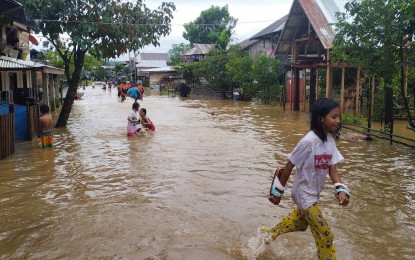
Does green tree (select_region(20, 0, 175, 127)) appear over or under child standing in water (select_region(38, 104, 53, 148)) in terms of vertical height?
over

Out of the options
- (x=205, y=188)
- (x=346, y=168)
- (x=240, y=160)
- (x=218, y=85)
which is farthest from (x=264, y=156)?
(x=218, y=85)

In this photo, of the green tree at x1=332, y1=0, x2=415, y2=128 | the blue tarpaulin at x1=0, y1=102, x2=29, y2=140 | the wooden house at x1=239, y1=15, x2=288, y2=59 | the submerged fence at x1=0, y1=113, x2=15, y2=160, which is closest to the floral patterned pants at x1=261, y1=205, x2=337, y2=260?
the green tree at x1=332, y1=0, x2=415, y2=128

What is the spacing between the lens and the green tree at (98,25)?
13.6 m

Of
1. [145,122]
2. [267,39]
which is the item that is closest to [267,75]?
[267,39]

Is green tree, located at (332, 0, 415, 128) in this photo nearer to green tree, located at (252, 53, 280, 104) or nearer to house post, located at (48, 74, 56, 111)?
green tree, located at (252, 53, 280, 104)

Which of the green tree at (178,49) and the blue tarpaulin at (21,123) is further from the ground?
the green tree at (178,49)

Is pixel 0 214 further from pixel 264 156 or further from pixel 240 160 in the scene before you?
pixel 264 156

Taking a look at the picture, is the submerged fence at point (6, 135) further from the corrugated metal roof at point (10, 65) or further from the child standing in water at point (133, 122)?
the corrugated metal roof at point (10, 65)

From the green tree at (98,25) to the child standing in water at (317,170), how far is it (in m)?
11.2

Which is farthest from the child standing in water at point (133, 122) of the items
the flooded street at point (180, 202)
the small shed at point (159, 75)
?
the small shed at point (159, 75)

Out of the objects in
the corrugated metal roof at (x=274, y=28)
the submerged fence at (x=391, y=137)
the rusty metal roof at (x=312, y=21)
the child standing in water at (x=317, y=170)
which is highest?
the corrugated metal roof at (x=274, y=28)

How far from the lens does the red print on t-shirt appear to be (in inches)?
146

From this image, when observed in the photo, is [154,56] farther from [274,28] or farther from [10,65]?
[10,65]

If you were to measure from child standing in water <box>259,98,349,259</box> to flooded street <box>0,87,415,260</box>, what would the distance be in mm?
897
